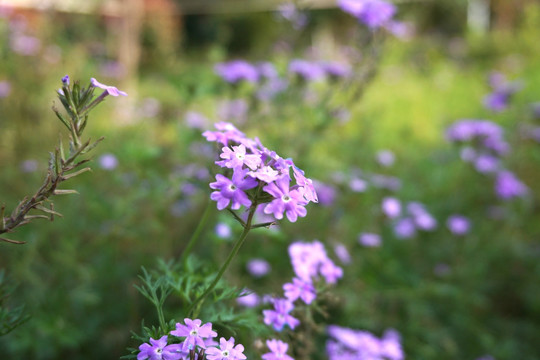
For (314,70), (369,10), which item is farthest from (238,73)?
(369,10)

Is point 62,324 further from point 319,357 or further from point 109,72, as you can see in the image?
point 109,72

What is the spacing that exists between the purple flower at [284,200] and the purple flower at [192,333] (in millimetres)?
260

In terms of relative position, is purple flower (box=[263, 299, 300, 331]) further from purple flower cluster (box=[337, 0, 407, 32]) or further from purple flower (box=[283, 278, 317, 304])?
purple flower cluster (box=[337, 0, 407, 32])

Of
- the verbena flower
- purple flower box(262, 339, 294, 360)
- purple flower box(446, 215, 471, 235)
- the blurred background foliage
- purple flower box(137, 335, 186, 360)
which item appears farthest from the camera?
purple flower box(446, 215, 471, 235)

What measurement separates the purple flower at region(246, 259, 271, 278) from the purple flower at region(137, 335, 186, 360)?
146 centimetres

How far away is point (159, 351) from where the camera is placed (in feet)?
3.10

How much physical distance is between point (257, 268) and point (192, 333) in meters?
1.45

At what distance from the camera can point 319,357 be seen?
2248 millimetres

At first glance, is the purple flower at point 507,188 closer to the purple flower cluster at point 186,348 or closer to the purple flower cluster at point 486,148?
the purple flower cluster at point 486,148

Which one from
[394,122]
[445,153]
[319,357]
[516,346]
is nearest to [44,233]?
[319,357]

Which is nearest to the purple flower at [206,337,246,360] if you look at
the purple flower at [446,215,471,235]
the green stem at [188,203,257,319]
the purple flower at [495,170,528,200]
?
the green stem at [188,203,257,319]

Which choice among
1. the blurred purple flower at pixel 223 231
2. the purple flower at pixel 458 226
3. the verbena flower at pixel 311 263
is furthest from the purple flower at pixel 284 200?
the purple flower at pixel 458 226

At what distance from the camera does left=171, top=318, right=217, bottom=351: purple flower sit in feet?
3.09

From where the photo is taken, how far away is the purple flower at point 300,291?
1222mm
